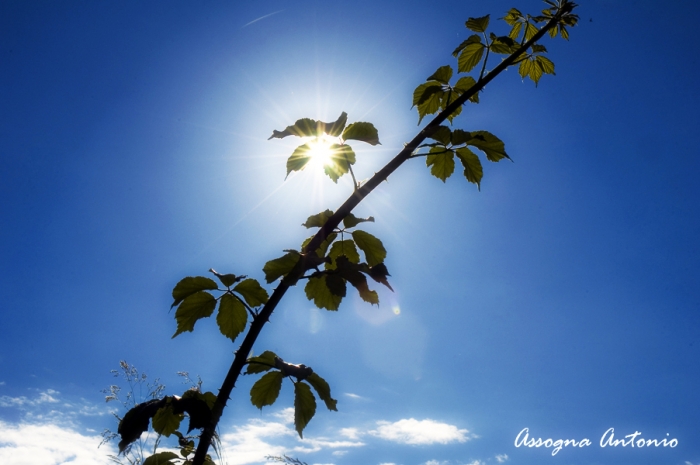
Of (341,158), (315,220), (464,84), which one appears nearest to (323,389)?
(315,220)

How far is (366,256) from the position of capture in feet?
4.69

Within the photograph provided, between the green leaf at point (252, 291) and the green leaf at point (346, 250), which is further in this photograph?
the green leaf at point (346, 250)

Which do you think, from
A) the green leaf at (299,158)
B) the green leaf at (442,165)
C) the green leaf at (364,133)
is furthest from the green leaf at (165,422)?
the green leaf at (442,165)

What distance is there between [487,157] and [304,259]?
84 cm

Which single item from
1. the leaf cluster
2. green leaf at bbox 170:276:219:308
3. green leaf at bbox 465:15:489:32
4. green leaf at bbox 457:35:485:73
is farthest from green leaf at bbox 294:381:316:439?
green leaf at bbox 465:15:489:32

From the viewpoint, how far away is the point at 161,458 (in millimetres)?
1245

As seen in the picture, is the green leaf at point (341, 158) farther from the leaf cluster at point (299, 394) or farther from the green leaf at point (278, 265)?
the leaf cluster at point (299, 394)

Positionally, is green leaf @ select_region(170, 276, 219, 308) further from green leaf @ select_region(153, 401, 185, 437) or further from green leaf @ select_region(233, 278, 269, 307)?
green leaf @ select_region(153, 401, 185, 437)

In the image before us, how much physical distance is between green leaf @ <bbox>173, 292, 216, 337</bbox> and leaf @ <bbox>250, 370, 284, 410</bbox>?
0.27 meters

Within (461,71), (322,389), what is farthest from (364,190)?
(461,71)

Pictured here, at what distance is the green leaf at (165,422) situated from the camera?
1.31 m

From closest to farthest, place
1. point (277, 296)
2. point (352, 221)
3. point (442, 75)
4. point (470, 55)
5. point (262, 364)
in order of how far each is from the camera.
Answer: point (277, 296) < point (262, 364) < point (352, 221) < point (442, 75) < point (470, 55)

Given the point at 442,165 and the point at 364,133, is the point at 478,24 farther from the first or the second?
the point at 364,133

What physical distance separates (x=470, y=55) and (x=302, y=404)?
1509 mm
